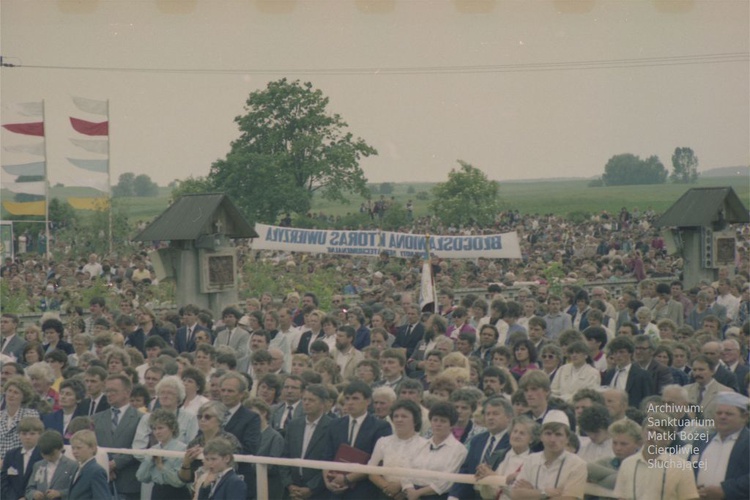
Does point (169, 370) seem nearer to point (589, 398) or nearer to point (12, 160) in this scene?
point (589, 398)

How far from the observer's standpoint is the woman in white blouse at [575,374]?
11.0 meters

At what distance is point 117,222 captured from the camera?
1855 inches

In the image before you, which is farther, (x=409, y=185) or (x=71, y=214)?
(x=409, y=185)

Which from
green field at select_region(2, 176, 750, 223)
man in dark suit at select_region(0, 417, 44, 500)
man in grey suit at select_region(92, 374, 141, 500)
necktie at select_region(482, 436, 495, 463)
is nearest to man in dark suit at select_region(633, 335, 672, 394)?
necktie at select_region(482, 436, 495, 463)

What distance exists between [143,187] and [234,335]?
10913cm

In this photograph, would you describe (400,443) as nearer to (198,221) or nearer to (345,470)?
(345,470)

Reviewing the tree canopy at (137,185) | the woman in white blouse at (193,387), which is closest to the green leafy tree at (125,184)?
the tree canopy at (137,185)

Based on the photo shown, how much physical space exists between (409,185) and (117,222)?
6112cm

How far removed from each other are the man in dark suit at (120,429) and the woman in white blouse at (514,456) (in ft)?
11.0

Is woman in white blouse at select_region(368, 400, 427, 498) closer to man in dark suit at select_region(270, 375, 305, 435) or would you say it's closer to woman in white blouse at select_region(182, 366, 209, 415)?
man in dark suit at select_region(270, 375, 305, 435)

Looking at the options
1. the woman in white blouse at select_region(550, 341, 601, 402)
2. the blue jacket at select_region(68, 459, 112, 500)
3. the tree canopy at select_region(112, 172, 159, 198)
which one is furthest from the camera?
the tree canopy at select_region(112, 172, 159, 198)

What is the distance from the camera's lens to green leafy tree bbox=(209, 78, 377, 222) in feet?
197

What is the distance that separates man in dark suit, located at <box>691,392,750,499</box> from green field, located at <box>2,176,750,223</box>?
2280 inches

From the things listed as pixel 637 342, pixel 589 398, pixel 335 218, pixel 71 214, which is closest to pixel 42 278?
pixel 637 342
